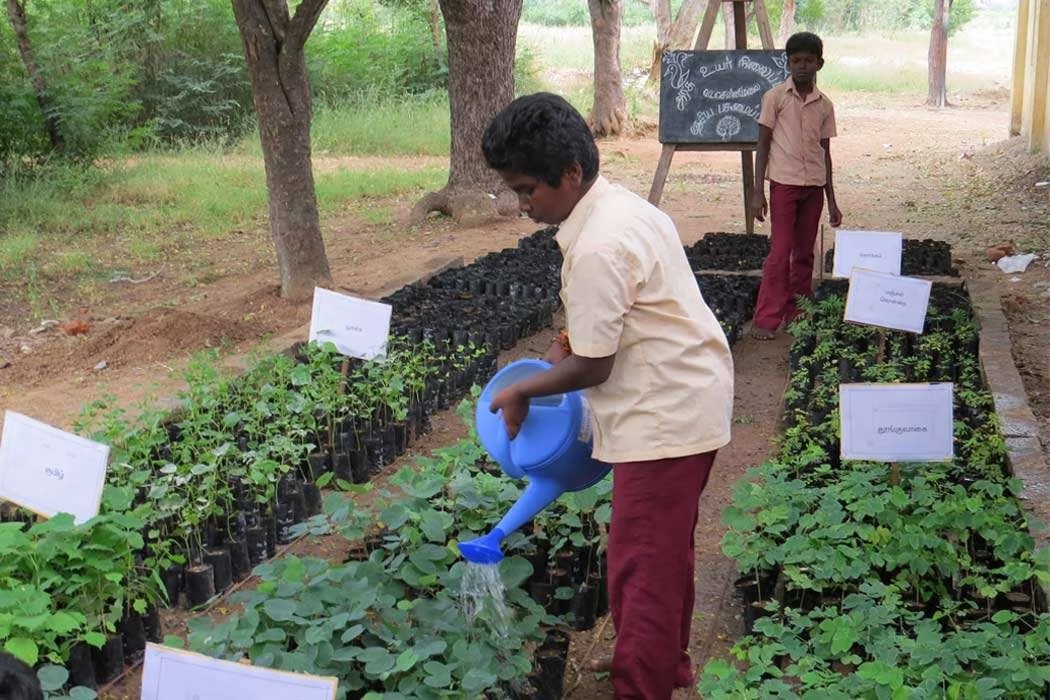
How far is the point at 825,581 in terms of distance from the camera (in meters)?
3.37

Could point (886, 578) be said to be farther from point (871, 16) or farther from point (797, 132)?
point (871, 16)

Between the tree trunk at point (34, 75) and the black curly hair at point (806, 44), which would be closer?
the black curly hair at point (806, 44)

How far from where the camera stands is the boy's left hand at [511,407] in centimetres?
269

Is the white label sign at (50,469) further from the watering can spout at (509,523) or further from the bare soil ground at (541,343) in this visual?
the bare soil ground at (541,343)

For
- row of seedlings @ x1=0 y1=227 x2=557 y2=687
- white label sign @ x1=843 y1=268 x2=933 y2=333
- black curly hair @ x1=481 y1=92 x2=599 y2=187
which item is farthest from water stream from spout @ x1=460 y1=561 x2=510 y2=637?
white label sign @ x1=843 y1=268 x2=933 y2=333

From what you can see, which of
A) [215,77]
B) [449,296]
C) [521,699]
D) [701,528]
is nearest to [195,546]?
[521,699]

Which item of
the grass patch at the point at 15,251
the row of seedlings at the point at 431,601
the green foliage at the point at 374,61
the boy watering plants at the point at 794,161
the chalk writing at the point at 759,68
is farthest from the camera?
the green foliage at the point at 374,61

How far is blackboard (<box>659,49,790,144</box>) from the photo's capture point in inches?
351

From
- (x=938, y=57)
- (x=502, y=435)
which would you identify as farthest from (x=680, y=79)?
(x=938, y=57)

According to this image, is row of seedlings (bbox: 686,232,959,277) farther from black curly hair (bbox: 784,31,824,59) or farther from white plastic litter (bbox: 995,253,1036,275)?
black curly hair (bbox: 784,31,824,59)

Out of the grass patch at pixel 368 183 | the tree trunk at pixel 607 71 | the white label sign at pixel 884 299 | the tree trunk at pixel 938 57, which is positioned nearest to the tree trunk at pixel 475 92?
the grass patch at pixel 368 183

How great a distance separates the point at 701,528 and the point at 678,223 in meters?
7.18

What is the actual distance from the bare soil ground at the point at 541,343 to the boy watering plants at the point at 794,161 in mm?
517

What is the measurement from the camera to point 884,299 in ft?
16.0
